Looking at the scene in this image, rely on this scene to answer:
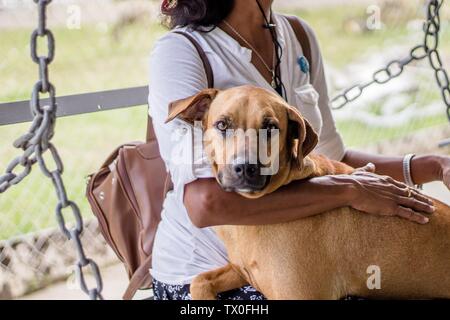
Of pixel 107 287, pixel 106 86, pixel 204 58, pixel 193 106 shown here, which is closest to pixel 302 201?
pixel 193 106

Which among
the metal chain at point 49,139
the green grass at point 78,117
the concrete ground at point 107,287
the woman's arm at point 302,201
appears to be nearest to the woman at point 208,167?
the woman's arm at point 302,201

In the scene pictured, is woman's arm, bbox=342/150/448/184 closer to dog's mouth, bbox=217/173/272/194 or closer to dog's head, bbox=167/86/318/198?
dog's head, bbox=167/86/318/198

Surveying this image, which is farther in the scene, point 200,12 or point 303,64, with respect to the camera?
point 303,64

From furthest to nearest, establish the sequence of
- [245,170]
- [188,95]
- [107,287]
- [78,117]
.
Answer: [78,117], [107,287], [188,95], [245,170]

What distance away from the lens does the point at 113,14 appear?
4.20 meters

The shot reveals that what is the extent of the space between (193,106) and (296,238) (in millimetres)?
354

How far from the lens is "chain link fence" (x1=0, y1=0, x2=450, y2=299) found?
337 cm

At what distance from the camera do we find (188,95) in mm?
1501

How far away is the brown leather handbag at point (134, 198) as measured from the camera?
1.82m

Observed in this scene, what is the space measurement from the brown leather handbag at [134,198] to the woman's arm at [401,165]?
329 millimetres

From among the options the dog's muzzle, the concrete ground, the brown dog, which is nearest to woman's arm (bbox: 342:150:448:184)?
the brown dog

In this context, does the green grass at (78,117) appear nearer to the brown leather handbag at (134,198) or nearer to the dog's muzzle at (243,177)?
the brown leather handbag at (134,198)

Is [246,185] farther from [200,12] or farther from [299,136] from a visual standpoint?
[200,12]

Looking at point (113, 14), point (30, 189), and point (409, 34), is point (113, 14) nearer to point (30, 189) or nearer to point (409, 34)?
point (30, 189)
